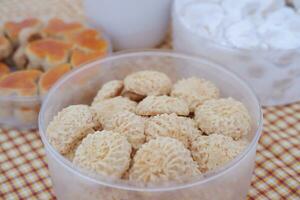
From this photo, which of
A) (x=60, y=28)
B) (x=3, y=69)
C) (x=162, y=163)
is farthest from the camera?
(x=60, y=28)

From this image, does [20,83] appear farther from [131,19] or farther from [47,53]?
[131,19]

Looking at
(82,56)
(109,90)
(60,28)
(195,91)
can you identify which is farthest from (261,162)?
(60,28)

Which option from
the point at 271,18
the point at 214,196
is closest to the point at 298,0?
the point at 271,18

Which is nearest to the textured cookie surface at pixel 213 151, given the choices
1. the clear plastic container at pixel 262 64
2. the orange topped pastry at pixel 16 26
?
the clear plastic container at pixel 262 64

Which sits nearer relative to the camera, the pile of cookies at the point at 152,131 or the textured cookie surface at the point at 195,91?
the pile of cookies at the point at 152,131

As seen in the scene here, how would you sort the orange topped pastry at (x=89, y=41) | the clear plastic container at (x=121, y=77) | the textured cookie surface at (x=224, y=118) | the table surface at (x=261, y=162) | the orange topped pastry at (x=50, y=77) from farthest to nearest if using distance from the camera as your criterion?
1. the orange topped pastry at (x=89, y=41)
2. the orange topped pastry at (x=50, y=77)
3. the table surface at (x=261, y=162)
4. the textured cookie surface at (x=224, y=118)
5. the clear plastic container at (x=121, y=77)

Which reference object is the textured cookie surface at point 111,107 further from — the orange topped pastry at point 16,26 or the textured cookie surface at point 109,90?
the orange topped pastry at point 16,26
